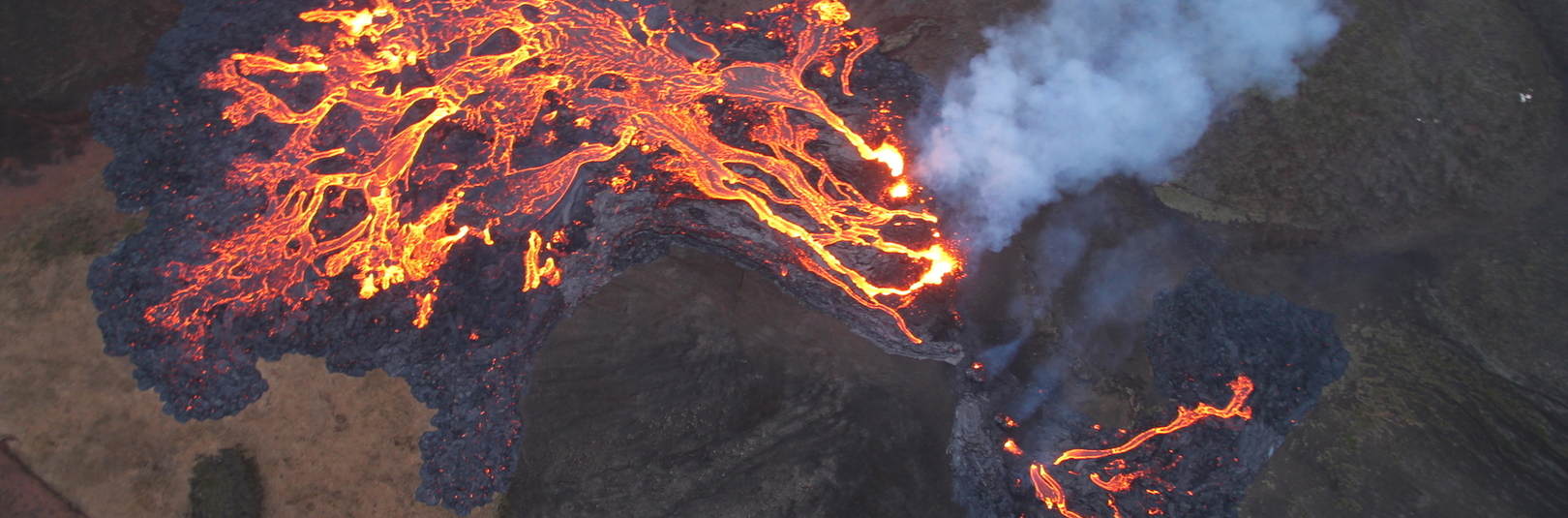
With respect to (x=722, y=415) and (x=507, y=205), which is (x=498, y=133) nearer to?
(x=507, y=205)

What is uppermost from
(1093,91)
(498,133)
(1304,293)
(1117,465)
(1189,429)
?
(1093,91)

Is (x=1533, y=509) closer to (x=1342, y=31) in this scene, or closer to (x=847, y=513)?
(x=1342, y=31)

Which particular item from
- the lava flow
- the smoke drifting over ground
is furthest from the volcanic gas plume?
the smoke drifting over ground

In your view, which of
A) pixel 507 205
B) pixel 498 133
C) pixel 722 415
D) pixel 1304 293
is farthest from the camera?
pixel 498 133

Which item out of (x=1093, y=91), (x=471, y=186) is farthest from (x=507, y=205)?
(x=1093, y=91)

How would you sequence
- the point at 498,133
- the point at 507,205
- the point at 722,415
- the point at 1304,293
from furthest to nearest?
the point at 498,133
the point at 507,205
the point at 1304,293
the point at 722,415

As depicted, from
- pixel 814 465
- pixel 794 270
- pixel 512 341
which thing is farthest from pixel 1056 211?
pixel 512 341

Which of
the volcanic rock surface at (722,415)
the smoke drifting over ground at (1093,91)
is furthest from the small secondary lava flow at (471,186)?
the smoke drifting over ground at (1093,91)

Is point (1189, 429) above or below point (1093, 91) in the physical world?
below
